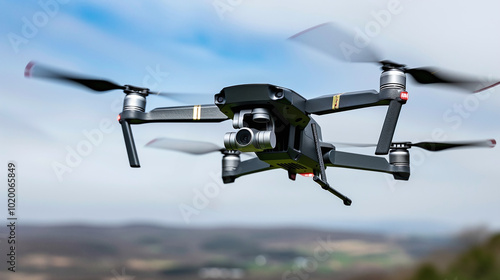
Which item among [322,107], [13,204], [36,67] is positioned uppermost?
[36,67]

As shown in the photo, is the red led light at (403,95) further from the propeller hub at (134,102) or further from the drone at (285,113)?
the propeller hub at (134,102)

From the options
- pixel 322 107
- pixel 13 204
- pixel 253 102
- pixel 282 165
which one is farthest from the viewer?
pixel 13 204

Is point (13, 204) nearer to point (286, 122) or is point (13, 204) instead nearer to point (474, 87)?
point (286, 122)

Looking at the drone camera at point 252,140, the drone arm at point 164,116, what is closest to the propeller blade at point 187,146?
the drone arm at point 164,116

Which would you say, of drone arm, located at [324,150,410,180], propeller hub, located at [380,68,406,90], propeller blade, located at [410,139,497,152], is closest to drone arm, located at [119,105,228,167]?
drone arm, located at [324,150,410,180]

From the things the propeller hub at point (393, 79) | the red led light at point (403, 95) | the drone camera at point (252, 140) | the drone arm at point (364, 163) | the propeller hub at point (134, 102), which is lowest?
the drone camera at point (252, 140)

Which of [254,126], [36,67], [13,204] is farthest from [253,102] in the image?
[13,204]
